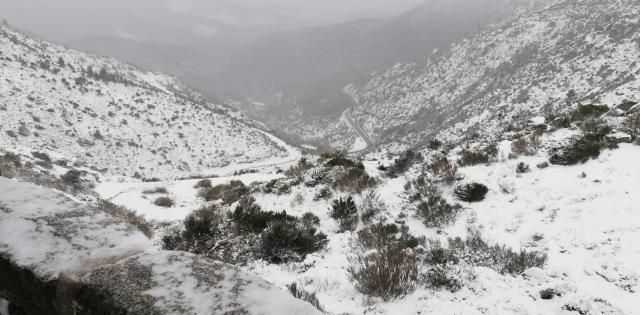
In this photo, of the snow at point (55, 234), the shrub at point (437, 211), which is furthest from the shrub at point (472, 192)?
the snow at point (55, 234)

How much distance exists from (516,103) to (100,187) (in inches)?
2235

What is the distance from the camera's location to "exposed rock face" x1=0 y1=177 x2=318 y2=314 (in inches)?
77.7

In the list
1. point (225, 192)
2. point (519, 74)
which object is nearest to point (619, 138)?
point (225, 192)

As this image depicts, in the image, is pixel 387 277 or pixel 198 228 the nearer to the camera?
pixel 387 277

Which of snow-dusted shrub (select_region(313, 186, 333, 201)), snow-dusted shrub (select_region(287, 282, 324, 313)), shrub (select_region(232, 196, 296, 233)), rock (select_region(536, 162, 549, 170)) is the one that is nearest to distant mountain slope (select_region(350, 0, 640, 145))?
rock (select_region(536, 162, 549, 170))

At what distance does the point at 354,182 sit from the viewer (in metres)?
9.36

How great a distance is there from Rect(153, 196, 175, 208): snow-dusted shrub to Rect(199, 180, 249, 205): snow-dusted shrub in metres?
1.23

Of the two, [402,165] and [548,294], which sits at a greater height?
[402,165]

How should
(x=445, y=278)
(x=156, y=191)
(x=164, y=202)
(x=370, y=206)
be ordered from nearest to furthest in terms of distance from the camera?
(x=445, y=278)
(x=370, y=206)
(x=164, y=202)
(x=156, y=191)

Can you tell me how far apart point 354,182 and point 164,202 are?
757cm

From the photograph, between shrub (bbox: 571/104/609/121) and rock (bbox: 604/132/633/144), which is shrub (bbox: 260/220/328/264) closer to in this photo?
rock (bbox: 604/132/633/144)

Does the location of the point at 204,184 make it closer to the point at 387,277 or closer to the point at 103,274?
the point at 387,277

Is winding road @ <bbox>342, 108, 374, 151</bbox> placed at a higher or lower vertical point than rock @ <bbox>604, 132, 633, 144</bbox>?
higher

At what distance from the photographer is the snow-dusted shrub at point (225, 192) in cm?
1176
